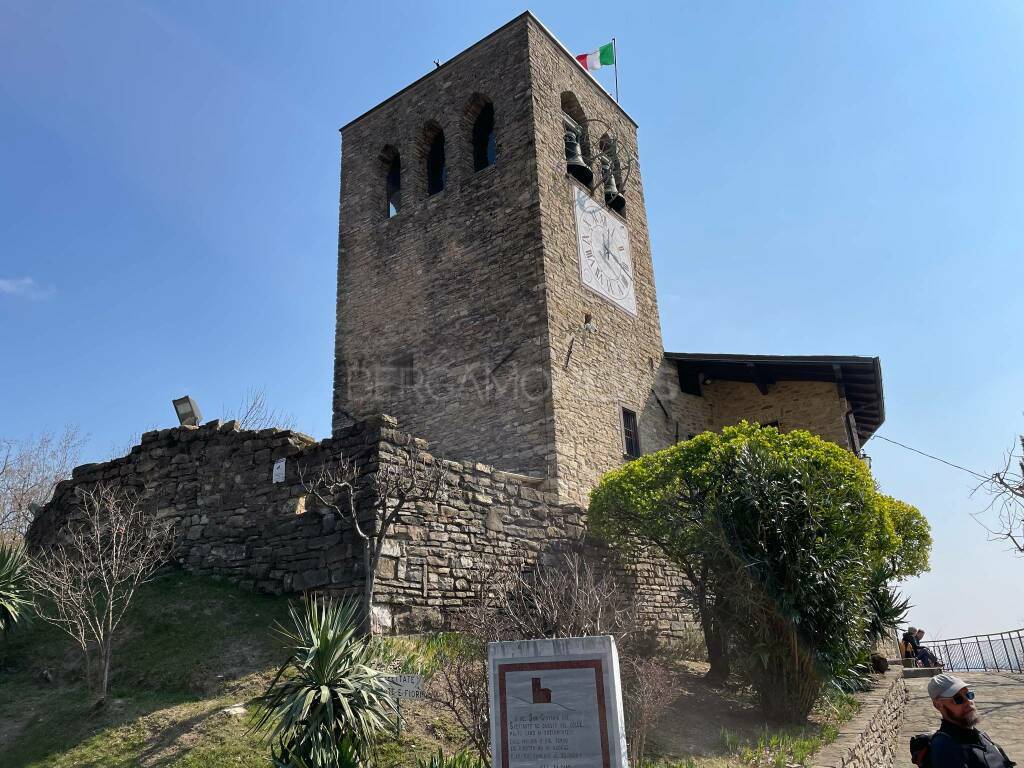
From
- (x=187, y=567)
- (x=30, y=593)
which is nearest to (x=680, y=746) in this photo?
(x=187, y=567)

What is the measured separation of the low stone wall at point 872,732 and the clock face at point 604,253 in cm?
876

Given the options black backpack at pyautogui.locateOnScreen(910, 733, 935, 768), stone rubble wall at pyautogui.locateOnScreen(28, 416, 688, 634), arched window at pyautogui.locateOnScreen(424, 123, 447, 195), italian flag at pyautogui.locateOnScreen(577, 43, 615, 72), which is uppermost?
italian flag at pyautogui.locateOnScreen(577, 43, 615, 72)

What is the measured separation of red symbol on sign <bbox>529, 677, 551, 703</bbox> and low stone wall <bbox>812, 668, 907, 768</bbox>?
11.2 ft

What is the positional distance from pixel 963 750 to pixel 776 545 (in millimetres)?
5412

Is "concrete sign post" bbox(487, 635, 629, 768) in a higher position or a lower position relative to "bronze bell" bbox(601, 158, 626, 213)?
lower

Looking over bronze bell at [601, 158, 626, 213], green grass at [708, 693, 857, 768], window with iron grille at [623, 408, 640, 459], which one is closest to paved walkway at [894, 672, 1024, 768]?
green grass at [708, 693, 857, 768]

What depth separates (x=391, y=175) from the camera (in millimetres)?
19234

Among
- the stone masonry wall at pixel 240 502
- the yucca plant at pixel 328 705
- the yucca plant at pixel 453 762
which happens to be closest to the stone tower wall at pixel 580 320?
the stone masonry wall at pixel 240 502

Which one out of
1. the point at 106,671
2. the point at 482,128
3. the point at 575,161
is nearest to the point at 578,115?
the point at 575,161

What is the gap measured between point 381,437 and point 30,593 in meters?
4.84

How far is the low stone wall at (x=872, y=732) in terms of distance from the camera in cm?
694

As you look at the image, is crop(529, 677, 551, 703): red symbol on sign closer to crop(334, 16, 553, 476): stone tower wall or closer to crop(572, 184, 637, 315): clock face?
crop(334, 16, 553, 476): stone tower wall

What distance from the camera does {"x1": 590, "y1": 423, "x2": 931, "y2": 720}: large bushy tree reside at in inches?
339

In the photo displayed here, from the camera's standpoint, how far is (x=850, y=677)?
9.38 metres
